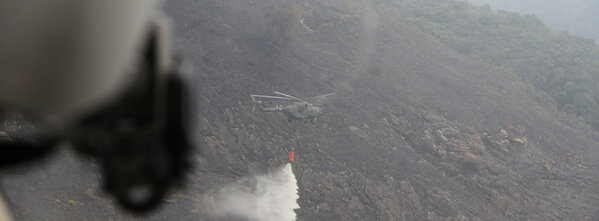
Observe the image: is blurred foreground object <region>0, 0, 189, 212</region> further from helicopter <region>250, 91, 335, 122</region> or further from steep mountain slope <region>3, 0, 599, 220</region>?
helicopter <region>250, 91, 335, 122</region>

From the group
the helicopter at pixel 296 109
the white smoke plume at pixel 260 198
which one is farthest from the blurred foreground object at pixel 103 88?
the helicopter at pixel 296 109

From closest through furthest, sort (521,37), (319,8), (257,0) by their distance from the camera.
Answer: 1. (257,0)
2. (319,8)
3. (521,37)

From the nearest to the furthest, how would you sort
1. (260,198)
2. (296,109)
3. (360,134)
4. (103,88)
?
1. (103,88)
2. (260,198)
3. (296,109)
4. (360,134)

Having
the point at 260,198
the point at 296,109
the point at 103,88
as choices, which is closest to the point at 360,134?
the point at 296,109

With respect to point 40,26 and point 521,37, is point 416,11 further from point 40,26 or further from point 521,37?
point 40,26

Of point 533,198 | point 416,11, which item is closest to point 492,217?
point 533,198

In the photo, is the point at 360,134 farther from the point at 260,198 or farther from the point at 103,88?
the point at 103,88

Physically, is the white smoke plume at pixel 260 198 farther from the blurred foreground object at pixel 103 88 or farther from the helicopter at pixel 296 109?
the blurred foreground object at pixel 103 88
